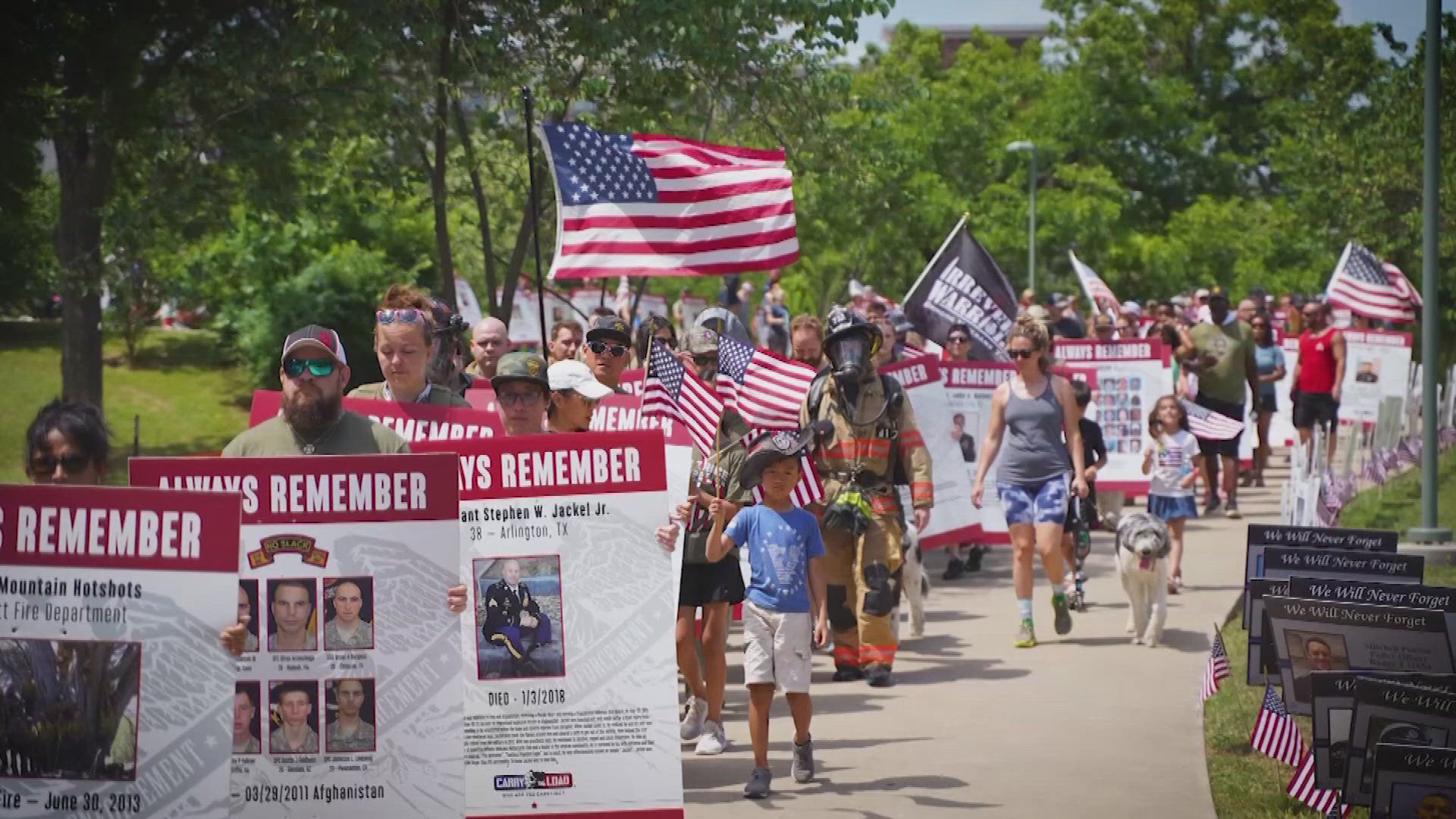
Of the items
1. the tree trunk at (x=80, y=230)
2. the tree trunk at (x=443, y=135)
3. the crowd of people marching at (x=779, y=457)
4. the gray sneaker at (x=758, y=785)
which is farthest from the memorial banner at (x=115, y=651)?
the tree trunk at (x=80, y=230)

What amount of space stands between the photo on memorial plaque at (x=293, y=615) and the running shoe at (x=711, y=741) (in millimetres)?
3486

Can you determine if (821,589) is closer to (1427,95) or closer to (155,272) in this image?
(1427,95)

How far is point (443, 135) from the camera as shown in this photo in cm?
1814

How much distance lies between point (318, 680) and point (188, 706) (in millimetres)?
553

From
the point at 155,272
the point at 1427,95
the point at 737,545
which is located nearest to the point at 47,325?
the point at 155,272

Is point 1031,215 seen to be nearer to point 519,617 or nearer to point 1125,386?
point 1125,386

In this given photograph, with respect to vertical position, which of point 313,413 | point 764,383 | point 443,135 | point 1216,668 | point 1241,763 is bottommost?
point 1241,763

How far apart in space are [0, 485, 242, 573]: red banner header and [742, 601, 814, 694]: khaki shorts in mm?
3239

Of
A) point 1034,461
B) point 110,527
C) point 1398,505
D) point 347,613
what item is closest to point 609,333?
point 1034,461

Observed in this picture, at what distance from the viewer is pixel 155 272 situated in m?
29.6

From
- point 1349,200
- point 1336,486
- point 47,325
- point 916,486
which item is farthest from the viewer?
point 1349,200

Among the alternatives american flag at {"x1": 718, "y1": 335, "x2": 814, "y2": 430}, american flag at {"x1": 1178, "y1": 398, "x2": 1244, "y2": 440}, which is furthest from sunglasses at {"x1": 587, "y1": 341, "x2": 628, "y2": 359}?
american flag at {"x1": 1178, "y1": 398, "x2": 1244, "y2": 440}

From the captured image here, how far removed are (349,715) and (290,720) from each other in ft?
0.56

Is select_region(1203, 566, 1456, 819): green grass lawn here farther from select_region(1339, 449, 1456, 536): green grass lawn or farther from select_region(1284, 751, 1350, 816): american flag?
select_region(1339, 449, 1456, 536): green grass lawn
